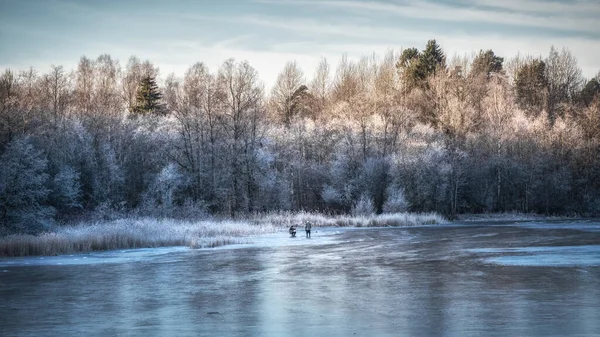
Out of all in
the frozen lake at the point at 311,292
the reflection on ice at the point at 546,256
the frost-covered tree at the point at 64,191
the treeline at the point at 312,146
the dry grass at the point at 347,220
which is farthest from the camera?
the treeline at the point at 312,146

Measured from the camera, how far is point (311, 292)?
18.1 meters

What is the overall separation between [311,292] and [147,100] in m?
59.4

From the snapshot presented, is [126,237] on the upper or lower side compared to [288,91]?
lower

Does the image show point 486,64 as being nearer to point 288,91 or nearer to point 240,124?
point 288,91

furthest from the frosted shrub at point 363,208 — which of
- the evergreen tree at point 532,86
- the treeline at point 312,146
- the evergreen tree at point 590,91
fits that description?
the evergreen tree at point 590,91

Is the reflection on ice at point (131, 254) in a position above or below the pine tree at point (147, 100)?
below

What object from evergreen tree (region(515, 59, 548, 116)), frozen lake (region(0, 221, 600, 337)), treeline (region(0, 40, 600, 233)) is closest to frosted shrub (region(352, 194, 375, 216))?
treeline (region(0, 40, 600, 233))

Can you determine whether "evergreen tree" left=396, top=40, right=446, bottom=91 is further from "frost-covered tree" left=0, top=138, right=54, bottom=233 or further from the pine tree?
"frost-covered tree" left=0, top=138, right=54, bottom=233

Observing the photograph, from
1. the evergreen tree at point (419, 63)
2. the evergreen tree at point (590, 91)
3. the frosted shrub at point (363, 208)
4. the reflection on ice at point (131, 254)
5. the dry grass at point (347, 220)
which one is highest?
the evergreen tree at point (419, 63)

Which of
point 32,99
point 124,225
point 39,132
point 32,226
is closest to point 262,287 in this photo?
point 124,225

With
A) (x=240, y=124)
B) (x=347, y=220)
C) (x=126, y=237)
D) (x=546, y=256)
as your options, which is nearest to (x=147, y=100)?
(x=240, y=124)

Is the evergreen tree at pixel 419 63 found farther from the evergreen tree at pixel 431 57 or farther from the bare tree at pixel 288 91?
the bare tree at pixel 288 91

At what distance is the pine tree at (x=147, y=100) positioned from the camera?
239ft

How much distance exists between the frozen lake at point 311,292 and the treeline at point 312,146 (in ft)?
80.9
